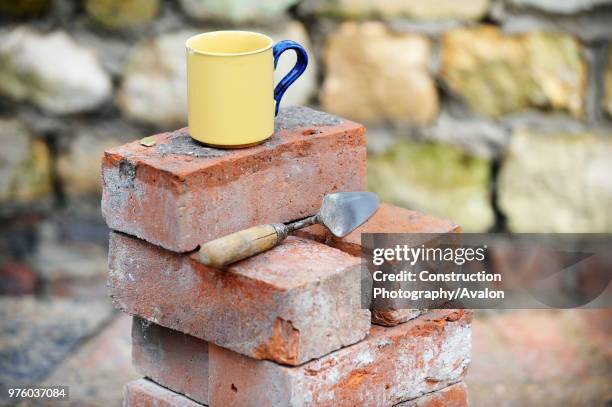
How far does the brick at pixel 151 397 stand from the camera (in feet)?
6.93

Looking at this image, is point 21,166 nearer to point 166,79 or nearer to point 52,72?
point 52,72

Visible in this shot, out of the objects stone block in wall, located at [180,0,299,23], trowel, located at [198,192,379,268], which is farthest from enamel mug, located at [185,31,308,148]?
stone block in wall, located at [180,0,299,23]

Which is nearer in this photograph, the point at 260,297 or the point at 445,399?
the point at 260,297

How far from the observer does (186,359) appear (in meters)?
2.11

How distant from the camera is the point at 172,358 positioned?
2131 mm

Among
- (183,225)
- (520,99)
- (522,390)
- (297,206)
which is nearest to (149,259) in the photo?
(183,225)

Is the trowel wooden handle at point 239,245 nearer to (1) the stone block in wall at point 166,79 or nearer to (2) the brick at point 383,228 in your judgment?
(2) the brick at point 383,228

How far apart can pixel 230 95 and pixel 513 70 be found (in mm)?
1162

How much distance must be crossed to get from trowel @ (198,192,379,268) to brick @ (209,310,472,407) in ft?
0.57

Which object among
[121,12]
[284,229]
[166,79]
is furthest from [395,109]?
[284,229]

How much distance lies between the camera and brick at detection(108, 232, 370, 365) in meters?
1.87

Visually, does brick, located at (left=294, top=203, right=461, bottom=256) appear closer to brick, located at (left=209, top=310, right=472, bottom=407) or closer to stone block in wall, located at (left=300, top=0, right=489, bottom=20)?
brick, located at (left=209, top=310, right=472, bottom=407)

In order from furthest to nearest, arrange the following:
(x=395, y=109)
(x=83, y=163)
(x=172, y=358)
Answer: (x=83, y=163) → (x=395, y=109) → (x=172, y=358)

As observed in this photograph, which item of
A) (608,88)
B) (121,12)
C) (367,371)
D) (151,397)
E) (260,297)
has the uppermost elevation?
(121,12)
